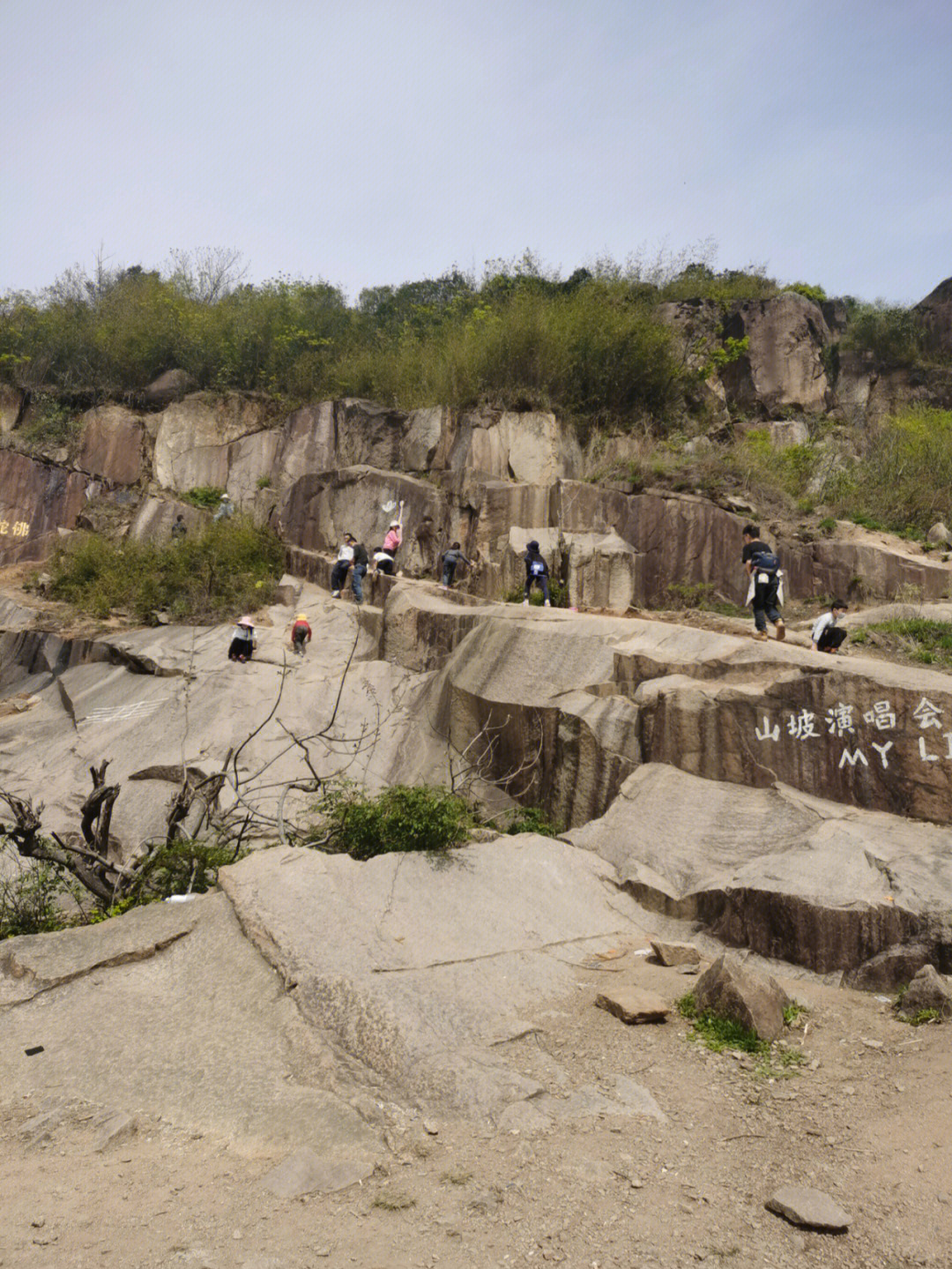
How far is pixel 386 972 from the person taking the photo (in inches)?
217

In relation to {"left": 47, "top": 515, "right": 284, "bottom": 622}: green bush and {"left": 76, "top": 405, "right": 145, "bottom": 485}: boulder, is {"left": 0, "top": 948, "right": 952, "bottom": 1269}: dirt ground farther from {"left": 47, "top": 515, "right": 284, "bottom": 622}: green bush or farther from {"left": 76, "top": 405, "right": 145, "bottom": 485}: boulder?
{"left": 76, "top": 405, "right": 145, "bottom": 485}: boulder

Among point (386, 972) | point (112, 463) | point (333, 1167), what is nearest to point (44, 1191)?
point (333, 1167)

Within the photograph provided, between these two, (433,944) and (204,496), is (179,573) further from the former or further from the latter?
(433,944)

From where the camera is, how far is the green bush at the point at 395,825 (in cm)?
748

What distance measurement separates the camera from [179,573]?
17672mm

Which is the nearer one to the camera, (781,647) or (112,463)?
(781,647)

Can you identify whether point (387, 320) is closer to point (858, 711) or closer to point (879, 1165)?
point (858, 711)

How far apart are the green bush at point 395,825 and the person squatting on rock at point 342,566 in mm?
8512

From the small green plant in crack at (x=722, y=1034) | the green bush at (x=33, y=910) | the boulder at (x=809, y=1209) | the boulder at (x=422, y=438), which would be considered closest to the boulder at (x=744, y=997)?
the small green plant in crack at (x=722, y=1034)

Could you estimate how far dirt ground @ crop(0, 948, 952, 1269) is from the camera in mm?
3268

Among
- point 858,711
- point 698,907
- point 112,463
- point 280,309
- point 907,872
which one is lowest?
point 698,907

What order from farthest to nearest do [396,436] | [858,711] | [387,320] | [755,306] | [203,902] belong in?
[387,320] → [755,306] → [396,436] → [858,711] → [203,902]

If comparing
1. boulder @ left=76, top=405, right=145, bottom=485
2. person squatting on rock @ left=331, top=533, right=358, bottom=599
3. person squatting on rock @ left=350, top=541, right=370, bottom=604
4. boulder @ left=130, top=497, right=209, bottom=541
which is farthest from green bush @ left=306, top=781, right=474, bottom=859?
boulder @ left=76, top=405, right=145, bottom=485

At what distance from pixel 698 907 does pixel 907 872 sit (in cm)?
163
